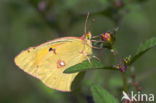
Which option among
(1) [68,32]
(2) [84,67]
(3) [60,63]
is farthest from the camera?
(1) [68,32]

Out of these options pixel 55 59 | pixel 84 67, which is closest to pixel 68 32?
pixel 55 59

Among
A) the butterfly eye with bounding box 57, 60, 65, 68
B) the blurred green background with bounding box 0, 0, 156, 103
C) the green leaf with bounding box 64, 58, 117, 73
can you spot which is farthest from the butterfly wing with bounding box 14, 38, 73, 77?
the green leaf with bounding box 64, 58, 117, 73

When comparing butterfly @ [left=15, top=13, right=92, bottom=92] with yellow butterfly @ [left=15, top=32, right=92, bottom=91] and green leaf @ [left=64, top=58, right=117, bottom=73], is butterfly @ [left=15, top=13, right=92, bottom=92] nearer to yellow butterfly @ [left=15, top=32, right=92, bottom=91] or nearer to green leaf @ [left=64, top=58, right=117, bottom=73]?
yellow butterfly @ [left=15, top=32, right=92, bottom=91]

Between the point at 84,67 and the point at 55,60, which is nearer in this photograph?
the point at 84,67

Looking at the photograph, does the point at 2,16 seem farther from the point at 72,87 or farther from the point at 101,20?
the point at 72,87

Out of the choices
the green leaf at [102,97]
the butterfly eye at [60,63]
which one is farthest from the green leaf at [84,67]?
the butterfly eye at [60,63]

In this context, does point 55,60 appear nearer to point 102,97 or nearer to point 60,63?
point 60,63

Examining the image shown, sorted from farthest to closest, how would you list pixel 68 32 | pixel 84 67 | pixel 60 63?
pixel 68 32
pixel 60 63
pixel 84 67

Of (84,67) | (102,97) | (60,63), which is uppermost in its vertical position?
(84,67)

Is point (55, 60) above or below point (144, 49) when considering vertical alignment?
below
